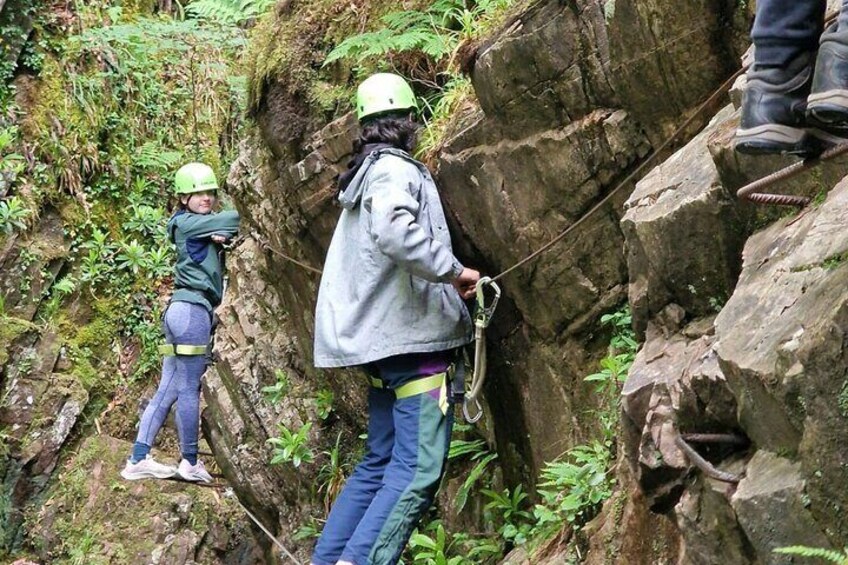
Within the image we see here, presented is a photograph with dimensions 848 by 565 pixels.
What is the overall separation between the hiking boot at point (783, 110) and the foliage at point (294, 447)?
5.02 metres

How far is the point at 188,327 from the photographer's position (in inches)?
277

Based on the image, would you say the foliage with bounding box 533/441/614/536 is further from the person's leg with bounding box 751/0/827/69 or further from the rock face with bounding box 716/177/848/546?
Answer: the person's leg with bounding box 751/0/827/69

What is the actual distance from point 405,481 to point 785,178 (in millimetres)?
2490

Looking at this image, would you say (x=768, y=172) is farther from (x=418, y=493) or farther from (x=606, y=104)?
(x=418, y=493)

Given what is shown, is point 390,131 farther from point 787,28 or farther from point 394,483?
point 787,28

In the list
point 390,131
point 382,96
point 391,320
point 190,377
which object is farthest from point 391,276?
point 190,377

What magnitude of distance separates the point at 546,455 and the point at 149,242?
27.0 feet

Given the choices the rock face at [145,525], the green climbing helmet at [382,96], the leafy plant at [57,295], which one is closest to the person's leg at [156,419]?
the rock face at [145,525]

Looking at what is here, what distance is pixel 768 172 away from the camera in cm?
331

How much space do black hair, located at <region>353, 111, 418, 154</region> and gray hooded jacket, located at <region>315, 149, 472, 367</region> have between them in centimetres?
17

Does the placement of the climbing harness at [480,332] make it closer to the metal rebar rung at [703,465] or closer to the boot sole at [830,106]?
the metal rebar rung at [703,465]

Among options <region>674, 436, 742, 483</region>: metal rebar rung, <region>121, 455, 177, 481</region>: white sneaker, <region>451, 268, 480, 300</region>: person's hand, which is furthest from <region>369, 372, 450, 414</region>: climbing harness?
<region>121, 455, 177, 481</region>: white sneaker

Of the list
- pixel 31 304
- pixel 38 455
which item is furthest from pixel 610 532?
pixel 31 304

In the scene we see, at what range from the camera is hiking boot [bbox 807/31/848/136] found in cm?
228
